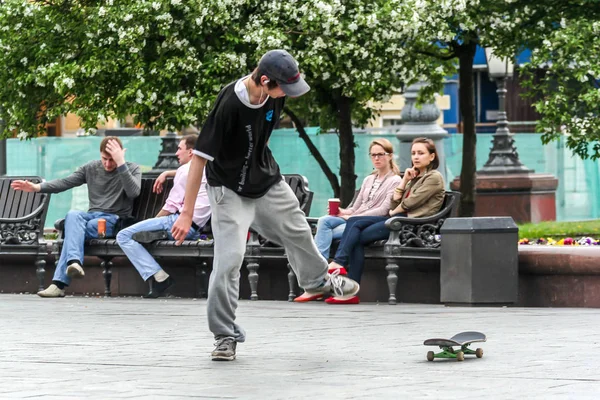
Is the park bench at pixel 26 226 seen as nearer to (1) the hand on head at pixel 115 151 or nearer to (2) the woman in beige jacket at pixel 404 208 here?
(1) the hand on head at pixel 115 151

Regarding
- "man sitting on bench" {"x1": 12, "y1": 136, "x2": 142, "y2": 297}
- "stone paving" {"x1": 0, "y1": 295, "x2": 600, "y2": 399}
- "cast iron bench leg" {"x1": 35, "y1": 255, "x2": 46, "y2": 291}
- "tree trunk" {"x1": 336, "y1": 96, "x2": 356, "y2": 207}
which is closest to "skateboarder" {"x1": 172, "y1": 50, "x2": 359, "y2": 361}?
"stone paving" {"x1": 0, "y1": 295, "x2": 600, "y2": 399}

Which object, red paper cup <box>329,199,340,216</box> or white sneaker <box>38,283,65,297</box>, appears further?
white sneaker <box>38,283,65,297</box>

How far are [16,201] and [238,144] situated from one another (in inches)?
274

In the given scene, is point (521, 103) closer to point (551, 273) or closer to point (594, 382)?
point (551, 273)

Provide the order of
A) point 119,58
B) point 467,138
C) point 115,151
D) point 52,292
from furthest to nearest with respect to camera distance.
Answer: point 467,138
point 119,58
point 115,151
point 52,292

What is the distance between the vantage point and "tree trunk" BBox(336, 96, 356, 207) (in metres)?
18.8

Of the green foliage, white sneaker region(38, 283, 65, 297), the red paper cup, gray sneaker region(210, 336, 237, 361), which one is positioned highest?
the green foliage

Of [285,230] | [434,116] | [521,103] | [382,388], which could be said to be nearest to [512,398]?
[382,388]

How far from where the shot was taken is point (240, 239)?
7703 mm

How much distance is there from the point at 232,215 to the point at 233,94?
2.02 ft

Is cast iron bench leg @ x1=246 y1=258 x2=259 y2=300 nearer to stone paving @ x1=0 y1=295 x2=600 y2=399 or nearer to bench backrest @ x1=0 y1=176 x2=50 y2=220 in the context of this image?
stone paving @ x1=0 y1=295 x2=600 y2=399

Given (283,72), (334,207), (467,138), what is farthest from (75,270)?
(467,138)

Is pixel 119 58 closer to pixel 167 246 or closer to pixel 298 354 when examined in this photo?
pixel 167 246

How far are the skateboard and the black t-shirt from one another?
3.93ft
